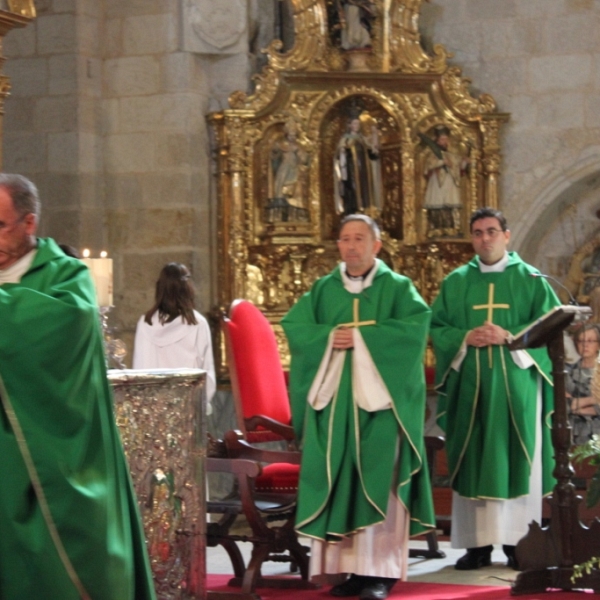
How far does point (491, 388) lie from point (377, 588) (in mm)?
1332

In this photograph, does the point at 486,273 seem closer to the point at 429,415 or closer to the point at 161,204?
the point at 429,415

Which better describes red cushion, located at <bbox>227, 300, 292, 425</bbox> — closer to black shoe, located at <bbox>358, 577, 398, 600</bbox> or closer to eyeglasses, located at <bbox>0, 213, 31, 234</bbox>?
black shoe, located at <bbox>358, 577, 398, 600</bbox>

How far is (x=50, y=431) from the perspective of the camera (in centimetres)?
351

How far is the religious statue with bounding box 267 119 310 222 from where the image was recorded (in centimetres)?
978

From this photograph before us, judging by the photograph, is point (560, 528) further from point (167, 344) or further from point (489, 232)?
point (167, 344)

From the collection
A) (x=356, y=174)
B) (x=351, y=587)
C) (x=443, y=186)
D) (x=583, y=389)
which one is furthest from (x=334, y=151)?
(x=351, y=587)

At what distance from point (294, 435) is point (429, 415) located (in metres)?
3.35

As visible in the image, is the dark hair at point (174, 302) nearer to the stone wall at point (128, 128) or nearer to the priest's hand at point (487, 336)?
the priest's hand at point (487, 336)

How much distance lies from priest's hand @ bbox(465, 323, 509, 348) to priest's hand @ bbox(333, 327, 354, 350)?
994 mm

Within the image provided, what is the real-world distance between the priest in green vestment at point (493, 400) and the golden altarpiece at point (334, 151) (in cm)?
291

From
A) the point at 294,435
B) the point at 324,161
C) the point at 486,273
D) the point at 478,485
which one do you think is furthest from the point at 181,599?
the point at 324,161

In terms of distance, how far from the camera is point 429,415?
961cm

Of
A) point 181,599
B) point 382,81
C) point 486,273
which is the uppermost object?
point 382,81

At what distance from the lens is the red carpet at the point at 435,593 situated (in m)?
5.85
